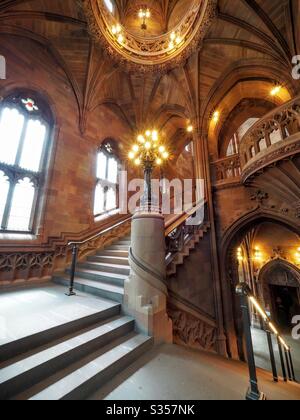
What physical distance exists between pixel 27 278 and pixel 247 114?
384 inches

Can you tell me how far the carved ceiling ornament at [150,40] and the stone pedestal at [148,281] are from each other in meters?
6.44

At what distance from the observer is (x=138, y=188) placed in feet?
26.8

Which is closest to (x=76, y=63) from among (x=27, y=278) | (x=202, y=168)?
(x=202, y=168)

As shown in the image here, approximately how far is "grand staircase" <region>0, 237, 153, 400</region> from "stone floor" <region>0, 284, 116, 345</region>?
11cm

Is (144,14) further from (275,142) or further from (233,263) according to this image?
(233,263)

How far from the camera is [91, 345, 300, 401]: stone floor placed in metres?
1.69

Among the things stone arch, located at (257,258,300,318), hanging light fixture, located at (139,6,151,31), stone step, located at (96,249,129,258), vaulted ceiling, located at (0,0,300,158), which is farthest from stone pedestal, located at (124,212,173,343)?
hanging light fixture, located at (139,6,151,31)

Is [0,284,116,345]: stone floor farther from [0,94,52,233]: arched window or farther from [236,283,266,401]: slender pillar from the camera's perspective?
[236,283,266,401]: slender pillar

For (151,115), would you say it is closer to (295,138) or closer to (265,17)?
(265,17)

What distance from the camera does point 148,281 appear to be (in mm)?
2826

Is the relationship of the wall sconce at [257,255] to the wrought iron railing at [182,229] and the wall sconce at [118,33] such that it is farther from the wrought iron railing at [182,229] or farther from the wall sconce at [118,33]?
the wall sconce at [118,33]

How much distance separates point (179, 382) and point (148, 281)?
1.22 m
